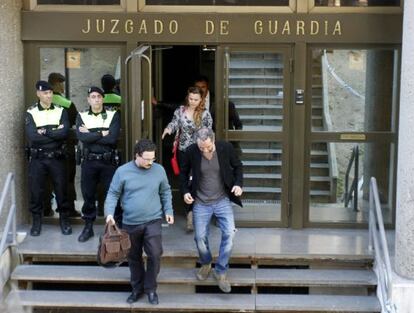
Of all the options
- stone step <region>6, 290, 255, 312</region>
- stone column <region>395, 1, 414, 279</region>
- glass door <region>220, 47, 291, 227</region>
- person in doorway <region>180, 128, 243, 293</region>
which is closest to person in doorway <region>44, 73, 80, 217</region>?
stone step <region>6, 290, 255, 312</region>

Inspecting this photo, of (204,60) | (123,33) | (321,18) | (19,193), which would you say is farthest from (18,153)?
(204,60)

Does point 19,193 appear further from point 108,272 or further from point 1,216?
point 108,272

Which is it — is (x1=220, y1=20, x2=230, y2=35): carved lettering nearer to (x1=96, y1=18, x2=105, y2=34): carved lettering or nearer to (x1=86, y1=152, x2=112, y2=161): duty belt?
(x1=96, y1=18, x2=105, y2=34): carved lettering

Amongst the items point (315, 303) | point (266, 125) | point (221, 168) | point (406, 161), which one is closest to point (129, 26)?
point (266, 125)

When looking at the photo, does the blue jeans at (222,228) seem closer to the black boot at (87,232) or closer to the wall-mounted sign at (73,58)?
the black boot at (87,232)

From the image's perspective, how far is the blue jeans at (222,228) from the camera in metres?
7.55

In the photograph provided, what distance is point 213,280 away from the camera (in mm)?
7746

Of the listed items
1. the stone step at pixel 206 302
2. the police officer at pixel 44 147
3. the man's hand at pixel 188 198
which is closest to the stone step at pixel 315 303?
the stone step at pixel 206 302

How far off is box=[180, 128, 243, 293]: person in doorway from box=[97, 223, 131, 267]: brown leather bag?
83cm

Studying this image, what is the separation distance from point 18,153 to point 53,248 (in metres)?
1.32

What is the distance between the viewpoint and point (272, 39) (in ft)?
28.8

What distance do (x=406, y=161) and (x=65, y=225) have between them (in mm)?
3961

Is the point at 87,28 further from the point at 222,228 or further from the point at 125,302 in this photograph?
the point at 125,302

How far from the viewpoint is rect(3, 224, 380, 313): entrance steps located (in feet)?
24.8
